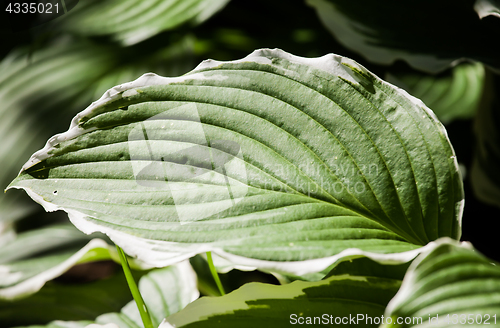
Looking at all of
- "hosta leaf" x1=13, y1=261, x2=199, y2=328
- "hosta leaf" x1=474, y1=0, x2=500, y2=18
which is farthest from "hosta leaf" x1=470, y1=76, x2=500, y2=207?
"hosta leaf" x1=13, y1=261, x2=199, y2=328

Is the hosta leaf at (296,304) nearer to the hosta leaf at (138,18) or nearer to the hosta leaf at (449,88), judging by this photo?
the hosta leaf at (449,88)

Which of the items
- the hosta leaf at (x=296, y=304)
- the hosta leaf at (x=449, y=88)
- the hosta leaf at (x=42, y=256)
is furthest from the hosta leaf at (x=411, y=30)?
the hosta leaf at (x=42, y=256)

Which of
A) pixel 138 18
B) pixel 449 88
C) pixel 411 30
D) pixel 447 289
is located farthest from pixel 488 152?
pixel 138 18

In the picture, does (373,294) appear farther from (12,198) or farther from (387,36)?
(12,198)

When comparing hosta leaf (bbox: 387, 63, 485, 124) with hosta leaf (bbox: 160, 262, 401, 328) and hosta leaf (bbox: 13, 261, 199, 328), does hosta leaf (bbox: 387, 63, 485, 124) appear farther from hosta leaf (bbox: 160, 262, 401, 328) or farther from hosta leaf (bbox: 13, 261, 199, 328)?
hosta leaf (bbox: 13, 261, 199, 328)

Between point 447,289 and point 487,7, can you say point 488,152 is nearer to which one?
point 487,7

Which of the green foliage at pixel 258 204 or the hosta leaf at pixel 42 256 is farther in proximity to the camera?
the hosta leaf at pixel 42 256
